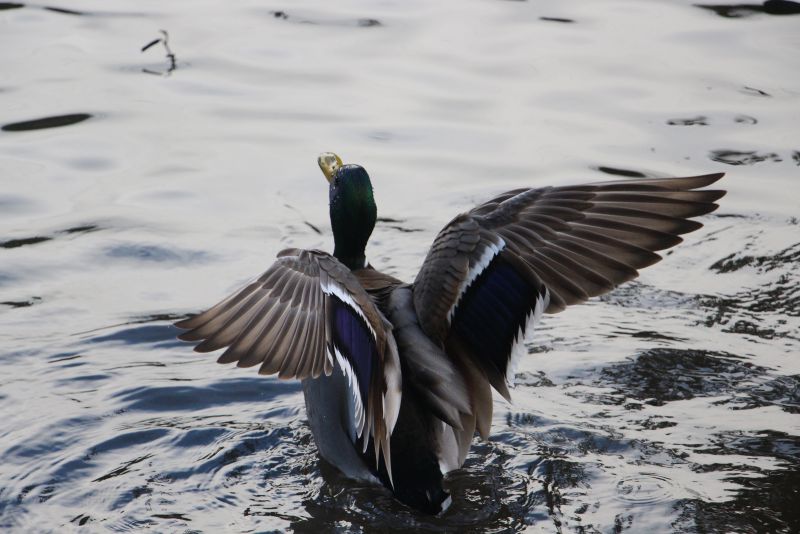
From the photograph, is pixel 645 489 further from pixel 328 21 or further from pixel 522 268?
pixel 328 21

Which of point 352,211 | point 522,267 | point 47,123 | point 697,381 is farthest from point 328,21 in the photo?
point 522,267

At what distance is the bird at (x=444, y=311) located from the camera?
4.31 meters

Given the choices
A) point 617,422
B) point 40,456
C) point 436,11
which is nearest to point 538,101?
point 436,11

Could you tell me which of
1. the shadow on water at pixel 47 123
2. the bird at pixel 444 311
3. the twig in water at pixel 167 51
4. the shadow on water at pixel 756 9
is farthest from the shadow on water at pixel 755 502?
the shadow on water at pixel 756 9

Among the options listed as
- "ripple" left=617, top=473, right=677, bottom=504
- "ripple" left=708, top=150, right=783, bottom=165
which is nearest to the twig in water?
"ripple" left=708, top=150, right=783, bottom=165

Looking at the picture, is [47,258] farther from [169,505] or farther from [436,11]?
[436,11]

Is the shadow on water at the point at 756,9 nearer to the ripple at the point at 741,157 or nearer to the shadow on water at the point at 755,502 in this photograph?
the ripple at the point at 741,157

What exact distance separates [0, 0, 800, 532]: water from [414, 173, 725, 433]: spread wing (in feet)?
2.37

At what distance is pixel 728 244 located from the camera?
7.13 metres

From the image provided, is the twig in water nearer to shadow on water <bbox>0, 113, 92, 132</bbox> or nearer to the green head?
shadow on water <bbox>0, 113, 92, 132</bbox>

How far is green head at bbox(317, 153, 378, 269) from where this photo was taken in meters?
5.63

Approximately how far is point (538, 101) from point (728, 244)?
108 inches

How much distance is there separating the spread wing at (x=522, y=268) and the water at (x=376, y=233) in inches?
28.5

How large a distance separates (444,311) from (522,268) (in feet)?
1.14
